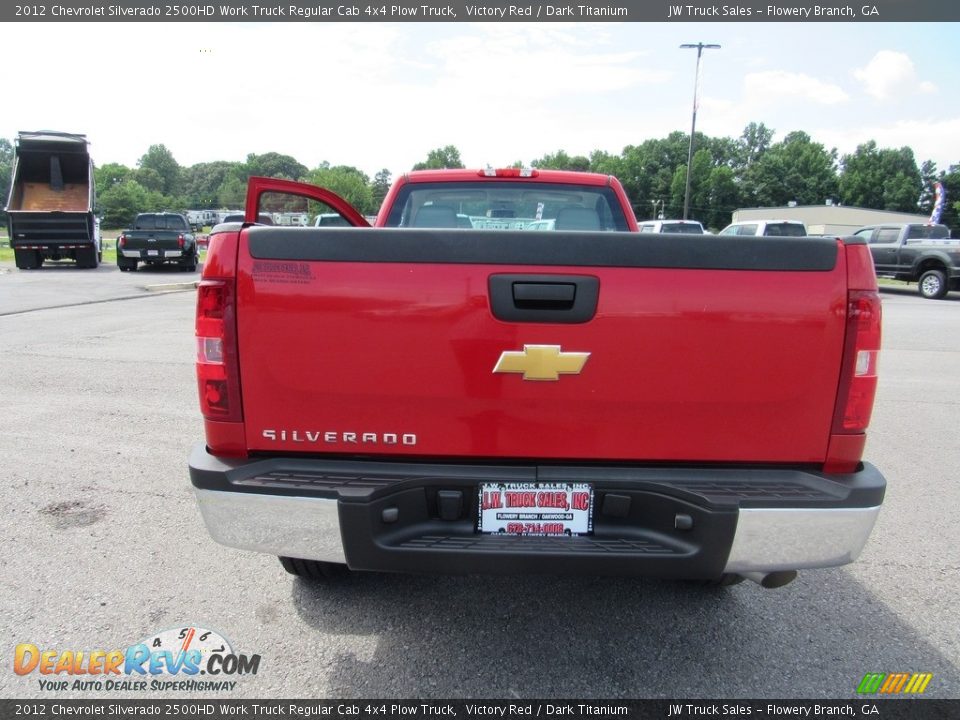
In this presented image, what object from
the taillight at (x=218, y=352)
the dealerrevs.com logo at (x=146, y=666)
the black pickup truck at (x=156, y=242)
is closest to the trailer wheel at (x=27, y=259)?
the black pickup truck at (x=156, y=242)

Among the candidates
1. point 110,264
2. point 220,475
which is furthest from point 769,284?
point 110,264

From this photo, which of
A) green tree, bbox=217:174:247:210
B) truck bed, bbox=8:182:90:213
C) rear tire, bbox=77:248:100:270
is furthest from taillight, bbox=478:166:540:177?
green tree, bbox=217:174:247:210

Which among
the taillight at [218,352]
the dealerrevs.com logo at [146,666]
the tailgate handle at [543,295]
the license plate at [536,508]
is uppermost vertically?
the tailgate handle at [543,295]

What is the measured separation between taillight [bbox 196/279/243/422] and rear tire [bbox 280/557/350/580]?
0.90m

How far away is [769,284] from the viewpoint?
2078 millimetres

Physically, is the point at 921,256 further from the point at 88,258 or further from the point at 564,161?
the point at 564,161

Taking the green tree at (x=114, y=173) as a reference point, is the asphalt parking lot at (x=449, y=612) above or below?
below

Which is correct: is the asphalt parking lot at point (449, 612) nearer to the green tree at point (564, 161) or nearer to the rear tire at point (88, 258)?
the rear tire at point (88, 258)

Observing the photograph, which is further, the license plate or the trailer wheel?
the trailer wheel

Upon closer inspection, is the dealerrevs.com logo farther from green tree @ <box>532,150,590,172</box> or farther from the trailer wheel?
green tree @ <box>532,150,590,172</box>

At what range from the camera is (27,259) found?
20031 millimetres

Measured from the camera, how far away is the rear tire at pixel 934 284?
17547 millimetres

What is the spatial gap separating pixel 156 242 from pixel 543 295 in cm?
2059

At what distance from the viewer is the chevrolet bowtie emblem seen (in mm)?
2102
